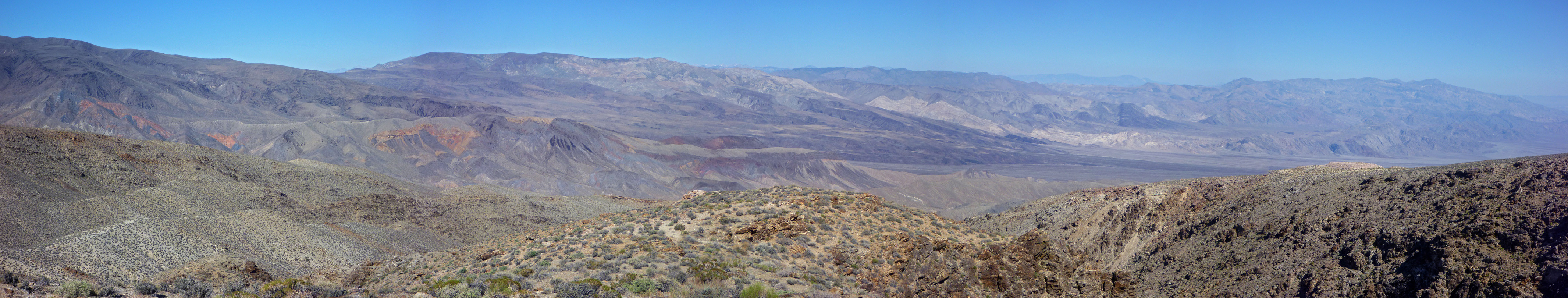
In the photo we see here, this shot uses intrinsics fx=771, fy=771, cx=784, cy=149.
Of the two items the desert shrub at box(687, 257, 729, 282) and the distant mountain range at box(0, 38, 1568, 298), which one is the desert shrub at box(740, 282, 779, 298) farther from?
the desert shrub at box(687, 257, 729, 282)

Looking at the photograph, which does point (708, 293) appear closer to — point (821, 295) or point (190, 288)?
point (821, 295)

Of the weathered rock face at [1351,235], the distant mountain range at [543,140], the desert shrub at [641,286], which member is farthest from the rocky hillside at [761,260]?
the distant mountain range at [543,140]

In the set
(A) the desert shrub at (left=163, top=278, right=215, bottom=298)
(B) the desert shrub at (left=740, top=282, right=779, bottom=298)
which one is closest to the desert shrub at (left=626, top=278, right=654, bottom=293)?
(B) the desert shrub at (left=740, top=282, right=779, bottom=298)

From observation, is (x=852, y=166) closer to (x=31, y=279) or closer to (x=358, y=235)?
(x=358, y=235)

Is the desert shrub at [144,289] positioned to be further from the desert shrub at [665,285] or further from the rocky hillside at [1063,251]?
the desert shrub at [665,285]

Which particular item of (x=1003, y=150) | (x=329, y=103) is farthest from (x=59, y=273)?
(x=1003, y=150)
